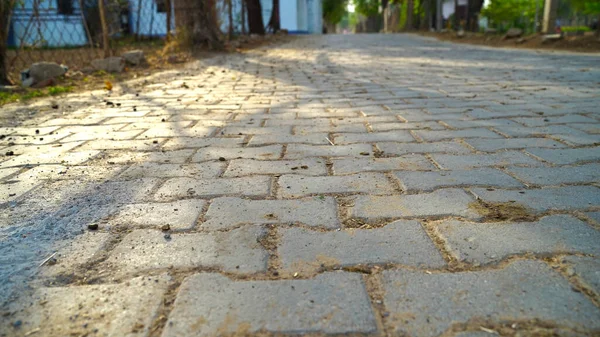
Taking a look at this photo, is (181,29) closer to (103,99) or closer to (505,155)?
(103,99)

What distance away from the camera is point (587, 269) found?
1.38 meters

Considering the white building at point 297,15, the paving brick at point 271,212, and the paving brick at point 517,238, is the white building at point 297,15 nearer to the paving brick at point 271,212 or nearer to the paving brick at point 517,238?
the paving brick at point 271,212

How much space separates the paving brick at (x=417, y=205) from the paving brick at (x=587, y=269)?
1.33 ft

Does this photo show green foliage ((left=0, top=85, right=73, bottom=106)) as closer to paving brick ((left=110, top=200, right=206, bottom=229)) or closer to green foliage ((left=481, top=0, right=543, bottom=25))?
paving brick ((left=110, top=200, right=206, bottom=229))

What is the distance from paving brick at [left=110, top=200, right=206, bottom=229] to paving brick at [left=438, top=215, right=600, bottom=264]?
100cm

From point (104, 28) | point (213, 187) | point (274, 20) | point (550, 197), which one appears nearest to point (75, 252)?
point (213, 187)

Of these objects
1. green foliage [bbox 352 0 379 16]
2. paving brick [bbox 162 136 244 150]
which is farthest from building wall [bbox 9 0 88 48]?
green foliage [bbox 352 0 379 16]

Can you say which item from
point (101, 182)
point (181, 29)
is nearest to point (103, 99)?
point (101, 182)

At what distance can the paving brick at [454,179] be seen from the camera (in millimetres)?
2115

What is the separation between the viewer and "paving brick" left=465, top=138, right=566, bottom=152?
2.70 metres

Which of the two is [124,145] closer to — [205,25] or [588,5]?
[205,25]

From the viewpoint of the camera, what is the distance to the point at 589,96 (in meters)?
4.31

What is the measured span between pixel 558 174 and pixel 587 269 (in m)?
0.96

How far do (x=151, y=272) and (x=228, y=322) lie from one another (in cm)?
38
